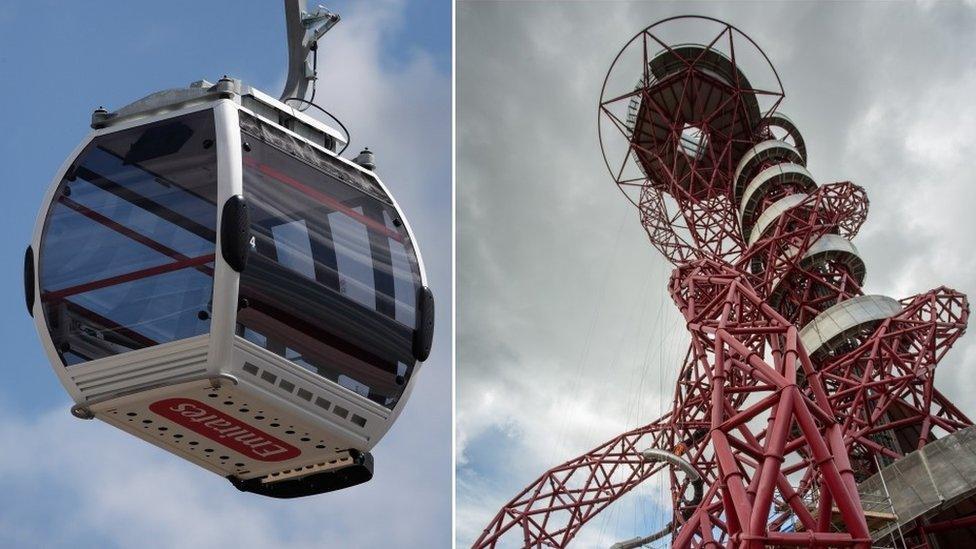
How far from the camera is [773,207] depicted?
4216 cm

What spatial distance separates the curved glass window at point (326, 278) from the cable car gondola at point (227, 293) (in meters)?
0.02

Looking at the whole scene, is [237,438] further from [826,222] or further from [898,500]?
[826,222]

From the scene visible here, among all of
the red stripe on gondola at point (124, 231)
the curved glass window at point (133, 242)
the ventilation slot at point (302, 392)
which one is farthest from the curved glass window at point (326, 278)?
the red stripe on gondola at point (124, 231)

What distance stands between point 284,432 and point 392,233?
295cm

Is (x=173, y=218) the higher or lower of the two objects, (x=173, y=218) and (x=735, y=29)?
the lower

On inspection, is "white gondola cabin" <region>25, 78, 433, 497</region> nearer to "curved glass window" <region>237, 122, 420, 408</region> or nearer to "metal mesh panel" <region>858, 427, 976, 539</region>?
"curved glass window" <region>237, 122, 420, 408</region>

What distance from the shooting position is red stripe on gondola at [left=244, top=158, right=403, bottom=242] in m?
11.1

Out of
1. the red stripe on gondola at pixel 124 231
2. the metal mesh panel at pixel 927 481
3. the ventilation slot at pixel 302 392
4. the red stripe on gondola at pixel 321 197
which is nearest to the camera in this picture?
the ventilation slot at pixel 302 392

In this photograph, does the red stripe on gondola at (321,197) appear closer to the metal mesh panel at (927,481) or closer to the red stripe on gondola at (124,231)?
the red stripe on gondola at (124,231)

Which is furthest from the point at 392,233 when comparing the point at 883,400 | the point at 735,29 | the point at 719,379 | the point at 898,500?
the point at 735,29

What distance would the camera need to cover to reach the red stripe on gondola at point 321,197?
1107cm

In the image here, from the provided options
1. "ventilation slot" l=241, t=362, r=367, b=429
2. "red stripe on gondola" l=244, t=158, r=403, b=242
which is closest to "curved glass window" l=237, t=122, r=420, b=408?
"red stripe on gondola" l=244, t=158, r=403, b=242

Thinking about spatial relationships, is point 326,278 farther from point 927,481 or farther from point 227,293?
point 927,481

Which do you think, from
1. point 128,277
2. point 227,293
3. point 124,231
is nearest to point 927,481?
point 227,293
